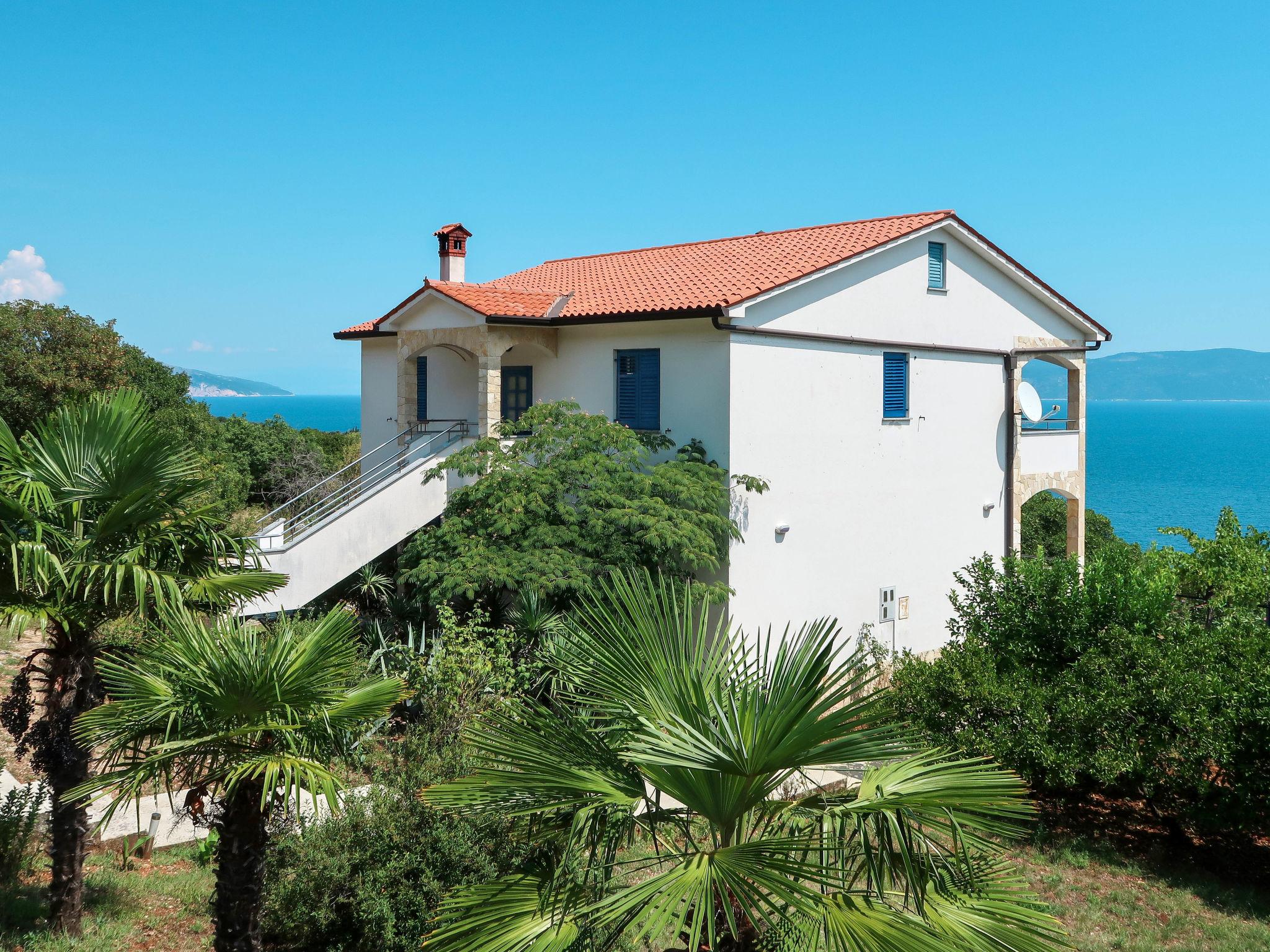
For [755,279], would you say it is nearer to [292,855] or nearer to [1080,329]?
[1080,329]

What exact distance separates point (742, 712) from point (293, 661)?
10.3ft

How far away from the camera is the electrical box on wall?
20.3 meters

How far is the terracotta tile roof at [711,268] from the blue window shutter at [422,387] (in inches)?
111

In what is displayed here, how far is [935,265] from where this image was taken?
21.2m

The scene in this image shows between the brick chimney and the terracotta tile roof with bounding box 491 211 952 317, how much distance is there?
1.44 m

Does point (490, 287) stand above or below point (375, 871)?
above

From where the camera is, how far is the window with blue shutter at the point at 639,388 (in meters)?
18.5

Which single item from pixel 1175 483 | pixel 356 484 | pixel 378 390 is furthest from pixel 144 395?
pixel 1175 483

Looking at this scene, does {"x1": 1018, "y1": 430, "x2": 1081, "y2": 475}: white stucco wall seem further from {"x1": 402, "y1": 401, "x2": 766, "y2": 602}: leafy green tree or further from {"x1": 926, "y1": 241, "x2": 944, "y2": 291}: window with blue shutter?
{"x1": 402, "y1": 401, "x2": 766, "y2": 602}: leafy green tree

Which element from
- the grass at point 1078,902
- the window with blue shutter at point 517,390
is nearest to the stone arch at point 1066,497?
the window with blue shutter at point 517,390

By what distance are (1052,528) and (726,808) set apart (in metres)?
33.8

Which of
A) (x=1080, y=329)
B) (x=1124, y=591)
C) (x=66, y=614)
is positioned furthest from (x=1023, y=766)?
(x=1080, y=329)

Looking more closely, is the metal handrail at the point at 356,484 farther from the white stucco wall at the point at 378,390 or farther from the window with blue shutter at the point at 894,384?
the window with blue shutter at the point at 894,384

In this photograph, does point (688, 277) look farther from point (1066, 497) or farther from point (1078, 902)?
point (1078, 902)
